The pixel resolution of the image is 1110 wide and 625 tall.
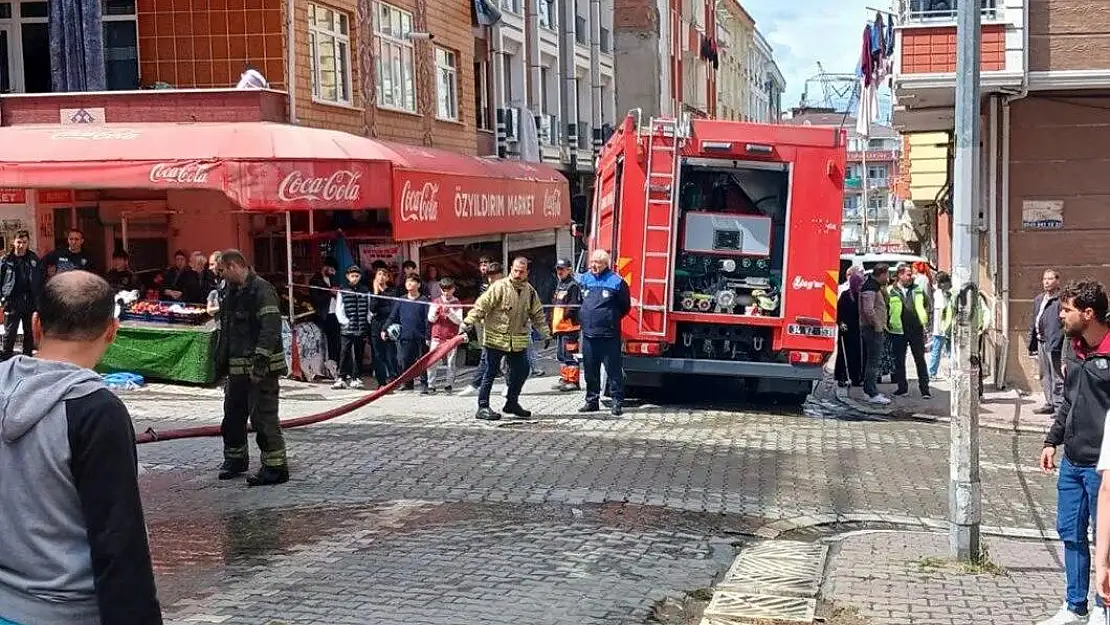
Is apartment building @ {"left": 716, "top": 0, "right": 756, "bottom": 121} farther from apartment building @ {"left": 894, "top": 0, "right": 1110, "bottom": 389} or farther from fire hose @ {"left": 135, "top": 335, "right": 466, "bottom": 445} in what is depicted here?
fire hose @ {"left": 135, "top": 335, "right": 466, "bottom": 445}

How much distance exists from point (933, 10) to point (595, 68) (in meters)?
23.5

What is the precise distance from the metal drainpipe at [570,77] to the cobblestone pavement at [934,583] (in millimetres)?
28139

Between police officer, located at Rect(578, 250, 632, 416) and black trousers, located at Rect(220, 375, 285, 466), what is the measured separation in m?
4.75

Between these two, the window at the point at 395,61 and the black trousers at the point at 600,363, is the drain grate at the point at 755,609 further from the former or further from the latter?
the window at the point at 395,61

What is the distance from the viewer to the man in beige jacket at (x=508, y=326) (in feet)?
42.0

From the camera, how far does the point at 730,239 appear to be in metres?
14.3

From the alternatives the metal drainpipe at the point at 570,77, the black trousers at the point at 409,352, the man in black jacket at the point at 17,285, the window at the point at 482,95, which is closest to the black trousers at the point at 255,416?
the black trousers at the point at 409,352

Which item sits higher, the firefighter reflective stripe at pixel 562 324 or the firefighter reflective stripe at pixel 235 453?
the firefighter reflective stripe at pixel 562 324

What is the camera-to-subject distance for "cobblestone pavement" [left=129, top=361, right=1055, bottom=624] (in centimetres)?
650

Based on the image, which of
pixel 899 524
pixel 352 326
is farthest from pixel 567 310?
pixel 899 524

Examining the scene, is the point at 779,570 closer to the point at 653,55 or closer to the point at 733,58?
the point at 653,55

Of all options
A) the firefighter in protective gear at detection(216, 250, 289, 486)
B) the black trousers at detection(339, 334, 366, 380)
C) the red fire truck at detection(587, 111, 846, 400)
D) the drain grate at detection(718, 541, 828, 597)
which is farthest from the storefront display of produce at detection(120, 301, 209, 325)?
the drain grate at detection(718, 541, 828, 597)

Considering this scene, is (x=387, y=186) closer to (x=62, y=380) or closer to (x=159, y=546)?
(x=159, y=546)

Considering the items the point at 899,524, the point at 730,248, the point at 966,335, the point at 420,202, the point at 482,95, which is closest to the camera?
the point at 966,335
